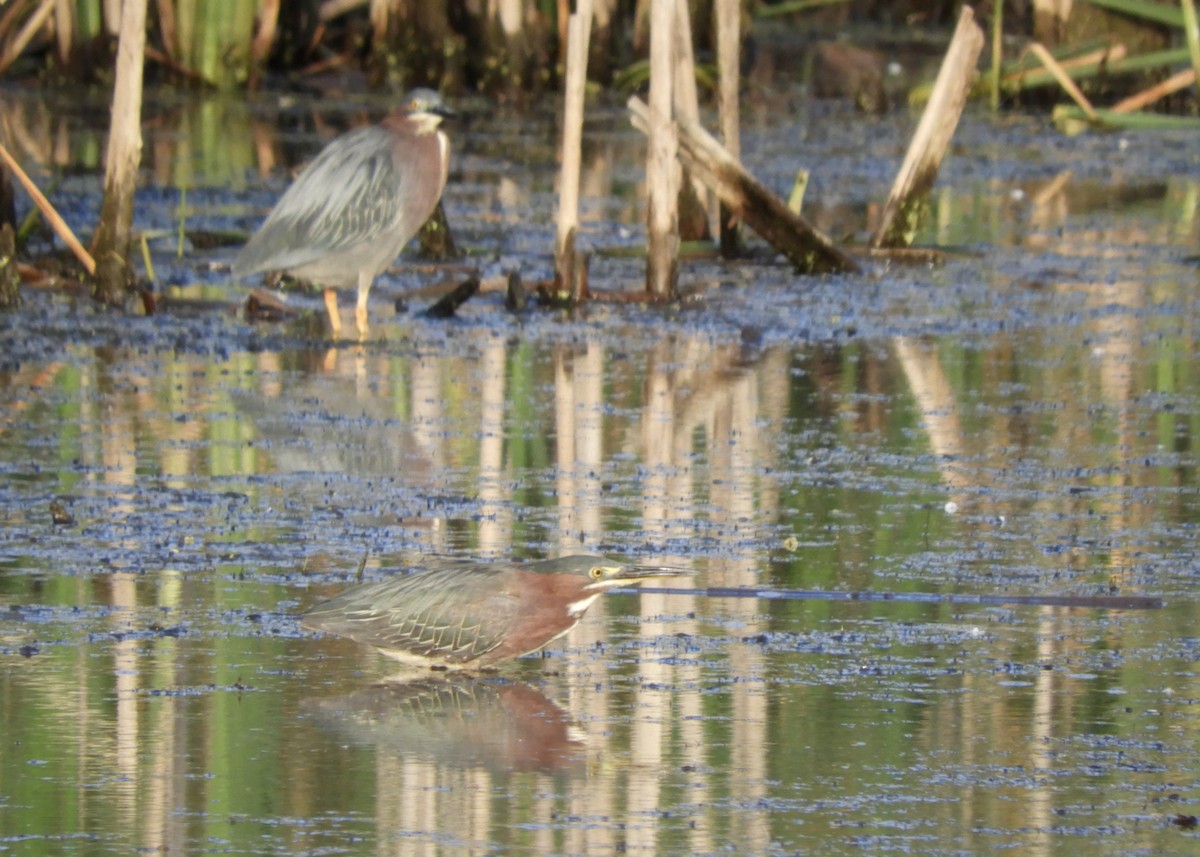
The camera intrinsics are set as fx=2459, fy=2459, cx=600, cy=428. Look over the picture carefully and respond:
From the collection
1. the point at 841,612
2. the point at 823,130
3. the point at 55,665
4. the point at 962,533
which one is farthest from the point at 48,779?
the point at 823,130

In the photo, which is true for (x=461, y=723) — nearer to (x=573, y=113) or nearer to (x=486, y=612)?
(x=486, y=612)

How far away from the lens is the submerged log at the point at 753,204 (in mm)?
11039

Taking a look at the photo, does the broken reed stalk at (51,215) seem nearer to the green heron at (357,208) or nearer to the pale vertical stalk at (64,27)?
the green heron at (357,208)

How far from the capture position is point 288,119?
19516mm

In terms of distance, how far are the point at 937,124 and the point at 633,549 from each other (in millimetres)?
5644

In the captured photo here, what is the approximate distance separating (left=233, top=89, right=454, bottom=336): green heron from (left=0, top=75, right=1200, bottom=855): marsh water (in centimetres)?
32

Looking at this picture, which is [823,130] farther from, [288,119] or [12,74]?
[12,74]

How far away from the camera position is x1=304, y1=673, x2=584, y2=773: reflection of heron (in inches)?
199

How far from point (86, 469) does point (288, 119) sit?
12149 mm

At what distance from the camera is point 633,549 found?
6.78 metres

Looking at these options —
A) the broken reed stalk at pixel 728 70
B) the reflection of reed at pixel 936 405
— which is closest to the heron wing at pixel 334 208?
the broken reed stalk at pixel 728 70

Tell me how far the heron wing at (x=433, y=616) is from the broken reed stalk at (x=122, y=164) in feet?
15.0

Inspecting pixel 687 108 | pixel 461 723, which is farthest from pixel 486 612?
pixel 687 108

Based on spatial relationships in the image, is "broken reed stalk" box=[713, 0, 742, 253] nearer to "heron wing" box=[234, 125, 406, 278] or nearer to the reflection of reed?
the reflection of reed
